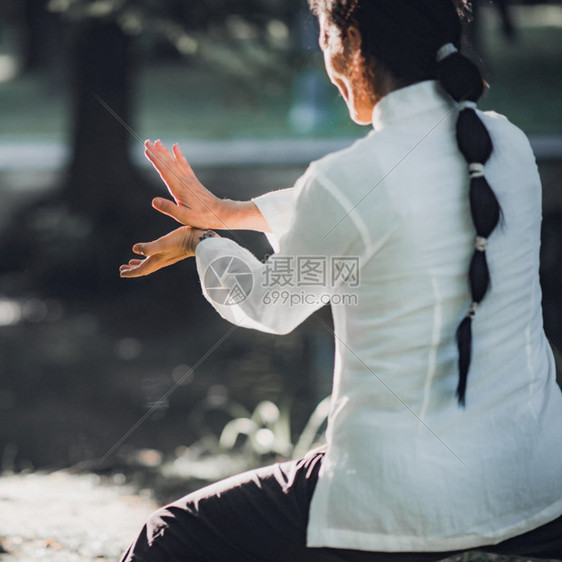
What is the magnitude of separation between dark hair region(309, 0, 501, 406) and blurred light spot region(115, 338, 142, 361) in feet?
17.3

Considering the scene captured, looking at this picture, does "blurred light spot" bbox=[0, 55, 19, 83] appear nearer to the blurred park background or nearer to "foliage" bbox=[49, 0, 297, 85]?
the blurred park background

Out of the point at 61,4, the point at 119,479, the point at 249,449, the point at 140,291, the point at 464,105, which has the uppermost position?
the point at 464,105

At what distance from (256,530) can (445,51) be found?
0.93m

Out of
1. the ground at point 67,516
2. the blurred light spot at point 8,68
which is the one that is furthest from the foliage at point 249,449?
the blurred light spot at point 8,68

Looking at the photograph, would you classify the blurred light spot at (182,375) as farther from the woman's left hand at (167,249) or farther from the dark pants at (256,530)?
the dark pants at (256,530)

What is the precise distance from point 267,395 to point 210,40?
2.92 meters

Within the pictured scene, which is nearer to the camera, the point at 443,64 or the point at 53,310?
the point at 443,64

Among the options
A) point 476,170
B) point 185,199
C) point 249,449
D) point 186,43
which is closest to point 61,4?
point 186,43

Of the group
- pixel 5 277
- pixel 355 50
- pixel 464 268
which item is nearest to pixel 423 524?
pixel 464 268

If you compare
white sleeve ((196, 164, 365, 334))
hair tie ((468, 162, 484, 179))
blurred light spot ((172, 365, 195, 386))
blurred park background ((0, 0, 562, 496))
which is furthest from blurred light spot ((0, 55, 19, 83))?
hair tie ((468, 162, 484, 179))

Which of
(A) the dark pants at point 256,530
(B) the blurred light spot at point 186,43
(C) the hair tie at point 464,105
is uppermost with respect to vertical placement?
(C) the hair tie at point 464,105

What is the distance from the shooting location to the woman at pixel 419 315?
61.9 inches

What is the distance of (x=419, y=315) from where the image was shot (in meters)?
1.59

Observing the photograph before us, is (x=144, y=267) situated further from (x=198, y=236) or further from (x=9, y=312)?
(x=9, y=312)
